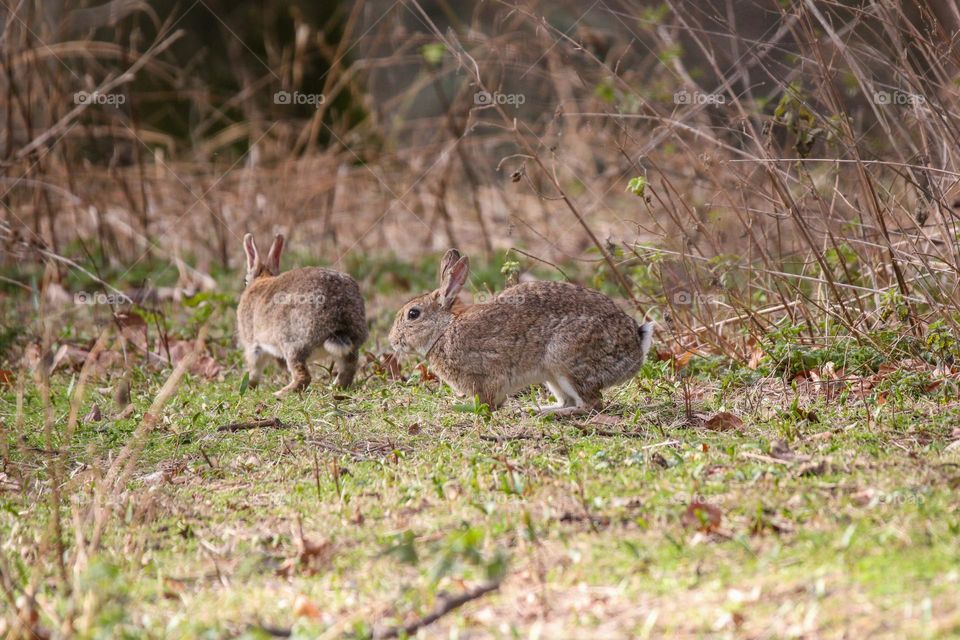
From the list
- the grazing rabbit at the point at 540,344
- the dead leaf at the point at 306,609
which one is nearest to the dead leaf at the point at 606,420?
the grazing rabbit at the point at 540,344

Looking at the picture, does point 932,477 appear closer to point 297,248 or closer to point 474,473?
point 474,473

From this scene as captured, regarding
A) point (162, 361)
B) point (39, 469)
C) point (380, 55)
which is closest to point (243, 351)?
point (162, 361)

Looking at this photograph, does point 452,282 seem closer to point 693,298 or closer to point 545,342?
point 545,342

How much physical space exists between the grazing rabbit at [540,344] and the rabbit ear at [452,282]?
6cm

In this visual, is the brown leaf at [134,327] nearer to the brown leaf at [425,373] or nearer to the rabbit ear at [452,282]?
the brown leaf at [425,373]

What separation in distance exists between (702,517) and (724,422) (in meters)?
1.54

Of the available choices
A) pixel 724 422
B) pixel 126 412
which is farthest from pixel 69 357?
pixel 724 422

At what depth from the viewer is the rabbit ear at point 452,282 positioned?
6250mm

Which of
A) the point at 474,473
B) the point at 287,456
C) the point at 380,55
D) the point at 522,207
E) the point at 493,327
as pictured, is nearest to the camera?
the point at 474,473

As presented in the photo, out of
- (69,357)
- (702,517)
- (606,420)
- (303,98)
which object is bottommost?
(69,357)

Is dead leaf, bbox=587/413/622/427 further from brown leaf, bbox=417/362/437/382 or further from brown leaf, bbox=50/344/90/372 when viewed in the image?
brown leaf, bbox=50/344/90/372

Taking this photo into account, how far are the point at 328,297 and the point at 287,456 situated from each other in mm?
1671

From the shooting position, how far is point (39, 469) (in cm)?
540

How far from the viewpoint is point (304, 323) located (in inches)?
266
